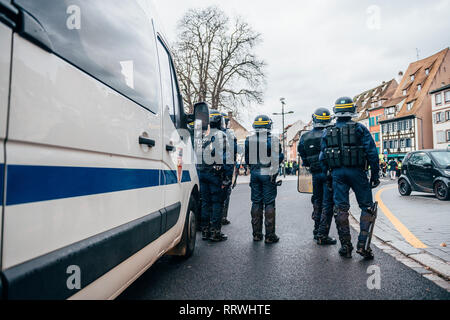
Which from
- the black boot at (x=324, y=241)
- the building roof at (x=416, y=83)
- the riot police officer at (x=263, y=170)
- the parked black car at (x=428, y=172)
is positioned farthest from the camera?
the building roof at (x=416, y=83)

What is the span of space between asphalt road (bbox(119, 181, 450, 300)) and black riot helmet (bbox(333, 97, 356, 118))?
5.93 ft

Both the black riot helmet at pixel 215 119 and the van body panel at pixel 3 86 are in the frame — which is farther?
the black riot helmet at pixel 215 119

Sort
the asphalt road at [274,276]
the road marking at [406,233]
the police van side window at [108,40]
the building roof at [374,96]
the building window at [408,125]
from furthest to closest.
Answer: the building roof at [374,96] < the building window at [408,125] < the road marking at [406,233] < the asphalt road at [274,276] < the police van side window at [108,40]

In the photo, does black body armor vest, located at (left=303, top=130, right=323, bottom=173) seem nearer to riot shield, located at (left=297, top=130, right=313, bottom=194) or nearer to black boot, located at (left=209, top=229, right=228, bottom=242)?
riot shield, located at (left=297, top=130, right=313, bottom=194)

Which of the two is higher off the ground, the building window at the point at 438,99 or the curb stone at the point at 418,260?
the building window at the point at 438,99

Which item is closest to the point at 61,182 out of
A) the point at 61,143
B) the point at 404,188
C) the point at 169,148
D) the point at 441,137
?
the point at 61,143

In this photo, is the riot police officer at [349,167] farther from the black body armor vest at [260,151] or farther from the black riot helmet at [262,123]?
the black riot helmet at [262,123]

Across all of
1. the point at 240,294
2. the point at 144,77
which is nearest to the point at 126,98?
the point at 144,77

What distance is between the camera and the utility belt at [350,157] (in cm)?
412

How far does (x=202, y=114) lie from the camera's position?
3.63 m

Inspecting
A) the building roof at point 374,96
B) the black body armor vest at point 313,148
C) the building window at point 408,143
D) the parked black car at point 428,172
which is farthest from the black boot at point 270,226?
the building roof at point 374,96

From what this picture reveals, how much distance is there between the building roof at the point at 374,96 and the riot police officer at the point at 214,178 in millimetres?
59378

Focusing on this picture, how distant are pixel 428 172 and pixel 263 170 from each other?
8013 mm
